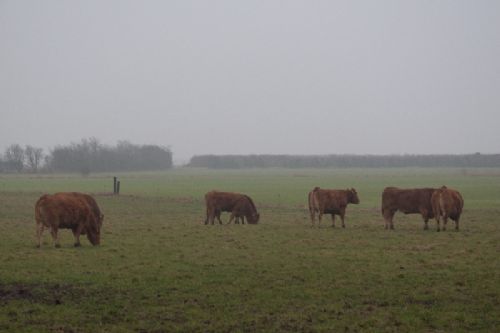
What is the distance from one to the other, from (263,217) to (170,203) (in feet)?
38.3

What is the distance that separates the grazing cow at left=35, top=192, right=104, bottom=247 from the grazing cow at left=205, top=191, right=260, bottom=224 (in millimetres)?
8067

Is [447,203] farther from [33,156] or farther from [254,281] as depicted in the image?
[33,156]

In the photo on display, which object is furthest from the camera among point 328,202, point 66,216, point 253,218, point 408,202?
point 253,218

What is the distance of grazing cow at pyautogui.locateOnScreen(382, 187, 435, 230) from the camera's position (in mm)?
23125

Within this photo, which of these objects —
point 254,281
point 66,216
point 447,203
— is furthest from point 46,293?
point 447,203

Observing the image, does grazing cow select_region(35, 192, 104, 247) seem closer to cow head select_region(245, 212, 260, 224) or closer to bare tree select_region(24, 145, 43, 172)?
cow head select_region(245, 212, 260, 224)

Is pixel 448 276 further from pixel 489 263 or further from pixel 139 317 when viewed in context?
pixel 139 317

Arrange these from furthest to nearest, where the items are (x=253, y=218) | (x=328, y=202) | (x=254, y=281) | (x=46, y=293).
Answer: (x=253, y=218)
(x=328, y=202)
(x=254, y=281)
(x=46, y=293)

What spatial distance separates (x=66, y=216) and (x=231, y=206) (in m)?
10.1

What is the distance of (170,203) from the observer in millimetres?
39781

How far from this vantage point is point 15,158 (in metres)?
161

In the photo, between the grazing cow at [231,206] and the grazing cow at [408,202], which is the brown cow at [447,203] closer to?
the grazing cow at [408,202]

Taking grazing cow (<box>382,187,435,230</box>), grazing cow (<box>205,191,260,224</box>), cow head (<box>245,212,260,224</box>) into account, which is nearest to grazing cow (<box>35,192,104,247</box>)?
grazing cow (<box>205,191,260,224</box>)

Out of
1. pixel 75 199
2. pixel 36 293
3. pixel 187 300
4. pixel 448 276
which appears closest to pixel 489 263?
pixel 448 276
